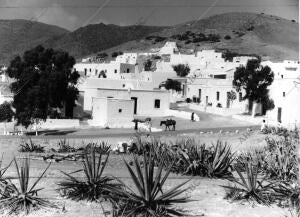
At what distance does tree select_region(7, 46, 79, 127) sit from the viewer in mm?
32344

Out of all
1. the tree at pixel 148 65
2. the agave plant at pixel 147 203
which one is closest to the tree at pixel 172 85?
the tree at pixel 148 65

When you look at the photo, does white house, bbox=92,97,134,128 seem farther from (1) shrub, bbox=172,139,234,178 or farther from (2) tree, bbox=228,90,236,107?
(1) shrub, bbox=172,139,234,178

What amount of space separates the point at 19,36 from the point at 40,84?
44.1 m

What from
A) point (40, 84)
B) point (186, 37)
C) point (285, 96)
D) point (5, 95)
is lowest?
point (5, 95)

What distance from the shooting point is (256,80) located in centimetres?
3794

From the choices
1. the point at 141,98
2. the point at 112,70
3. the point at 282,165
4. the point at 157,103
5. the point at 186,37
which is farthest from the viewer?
the point at 186,37

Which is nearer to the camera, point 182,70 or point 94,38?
point 182,70

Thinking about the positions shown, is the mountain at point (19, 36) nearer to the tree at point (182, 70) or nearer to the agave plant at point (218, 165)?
the tree at point (182, 70)

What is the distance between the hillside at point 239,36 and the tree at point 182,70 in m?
25.7

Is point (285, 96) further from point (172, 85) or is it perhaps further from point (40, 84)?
point (172, 85)

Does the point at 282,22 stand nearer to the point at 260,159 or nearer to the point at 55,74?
the point at 55,74

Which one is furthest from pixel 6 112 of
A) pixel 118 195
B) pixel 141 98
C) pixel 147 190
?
pixel 147 190

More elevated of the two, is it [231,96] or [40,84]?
[40,84]

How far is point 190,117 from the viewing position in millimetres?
36000
